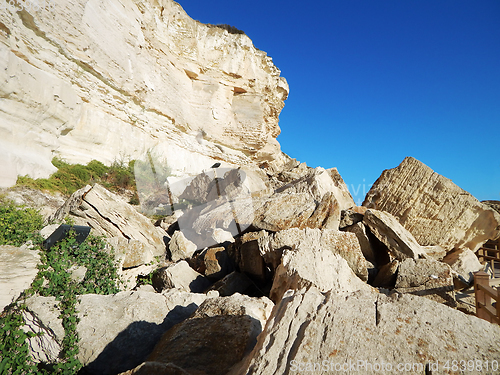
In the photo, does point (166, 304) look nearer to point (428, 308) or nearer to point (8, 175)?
point (428, 308)

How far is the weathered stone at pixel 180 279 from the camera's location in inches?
146

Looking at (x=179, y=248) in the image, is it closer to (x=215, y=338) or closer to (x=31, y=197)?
(x=215, y=338)

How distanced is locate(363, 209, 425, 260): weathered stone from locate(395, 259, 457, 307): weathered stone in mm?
463

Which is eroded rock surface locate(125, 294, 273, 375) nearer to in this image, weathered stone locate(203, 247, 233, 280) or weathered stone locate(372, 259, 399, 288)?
weathered stone locate(203, 247, 233, 280)

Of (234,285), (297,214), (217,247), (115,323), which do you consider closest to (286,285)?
(234,285)

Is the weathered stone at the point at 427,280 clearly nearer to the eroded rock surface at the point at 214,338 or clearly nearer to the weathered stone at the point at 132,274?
the eroded rock surface at the point at 214,338

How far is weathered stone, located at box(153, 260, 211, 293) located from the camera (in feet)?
12.2

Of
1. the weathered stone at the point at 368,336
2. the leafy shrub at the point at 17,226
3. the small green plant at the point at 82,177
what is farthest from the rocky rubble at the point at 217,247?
the small green plant at the point at 82,177

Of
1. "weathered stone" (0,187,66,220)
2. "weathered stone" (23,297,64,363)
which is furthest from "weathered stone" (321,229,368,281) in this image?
"weathered stone" (0,187,66,220)

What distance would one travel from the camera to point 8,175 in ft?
22.4

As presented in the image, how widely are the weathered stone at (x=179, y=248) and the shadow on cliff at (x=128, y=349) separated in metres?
2.21

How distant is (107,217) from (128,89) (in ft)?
31.6

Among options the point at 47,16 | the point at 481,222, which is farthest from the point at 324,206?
the point at 47,16

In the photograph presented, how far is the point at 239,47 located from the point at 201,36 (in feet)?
7.99
